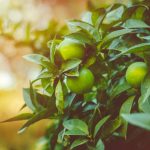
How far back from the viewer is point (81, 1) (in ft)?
9.07

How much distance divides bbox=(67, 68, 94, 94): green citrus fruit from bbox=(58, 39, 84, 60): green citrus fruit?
0.10 feet

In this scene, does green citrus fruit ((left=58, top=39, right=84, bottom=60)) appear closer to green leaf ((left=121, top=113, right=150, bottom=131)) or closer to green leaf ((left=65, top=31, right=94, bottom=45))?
green leaf ((left=65, top=31, right=94, bottom=45))

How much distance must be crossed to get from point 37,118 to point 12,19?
0.71 meters

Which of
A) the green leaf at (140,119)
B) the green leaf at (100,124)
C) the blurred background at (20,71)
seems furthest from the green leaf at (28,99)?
the blurred background at (20,71)

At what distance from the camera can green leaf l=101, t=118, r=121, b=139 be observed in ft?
2.38

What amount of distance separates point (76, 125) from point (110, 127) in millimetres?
68

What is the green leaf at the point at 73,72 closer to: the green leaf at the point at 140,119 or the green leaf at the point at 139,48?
the green leaf at the point at 139,48

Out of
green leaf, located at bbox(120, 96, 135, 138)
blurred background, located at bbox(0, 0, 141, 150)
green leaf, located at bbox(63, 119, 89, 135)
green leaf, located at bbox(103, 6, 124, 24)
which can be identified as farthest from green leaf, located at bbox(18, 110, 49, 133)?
blurred background, located at bbox(0, 0, 141, 150)

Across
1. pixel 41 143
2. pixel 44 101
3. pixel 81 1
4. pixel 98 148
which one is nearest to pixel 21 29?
pixel 41 143

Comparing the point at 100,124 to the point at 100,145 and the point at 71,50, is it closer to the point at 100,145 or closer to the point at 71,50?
the point at 100,145

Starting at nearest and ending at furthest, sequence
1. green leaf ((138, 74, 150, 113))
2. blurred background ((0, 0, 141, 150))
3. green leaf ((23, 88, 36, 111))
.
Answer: green leaf ((138, 74, 150, 113)) → green leaf ((23, 88, 36, 111)) → blurred background ((0, 0, 141, 150))

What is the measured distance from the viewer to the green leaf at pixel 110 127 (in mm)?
724

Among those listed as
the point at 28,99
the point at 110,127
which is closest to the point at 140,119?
the point at 110,127

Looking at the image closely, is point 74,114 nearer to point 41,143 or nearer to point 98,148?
point 98,148
